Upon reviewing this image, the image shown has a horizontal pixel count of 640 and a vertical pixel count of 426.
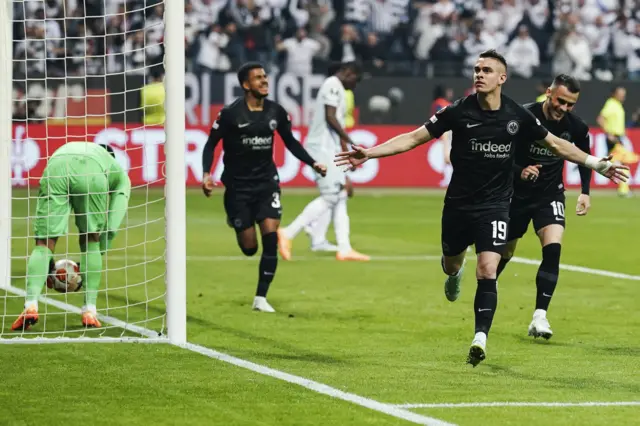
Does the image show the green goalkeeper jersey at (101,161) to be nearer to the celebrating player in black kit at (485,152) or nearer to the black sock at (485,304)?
the celebrating player in black kit at (485,152)

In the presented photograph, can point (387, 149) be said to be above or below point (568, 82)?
below

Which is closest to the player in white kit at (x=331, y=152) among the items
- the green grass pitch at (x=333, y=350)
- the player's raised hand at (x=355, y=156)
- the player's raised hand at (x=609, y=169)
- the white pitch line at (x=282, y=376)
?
the green grass pitch at (x=333, y=350)

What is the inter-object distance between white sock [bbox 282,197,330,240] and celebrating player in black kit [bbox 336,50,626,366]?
23.8 feet

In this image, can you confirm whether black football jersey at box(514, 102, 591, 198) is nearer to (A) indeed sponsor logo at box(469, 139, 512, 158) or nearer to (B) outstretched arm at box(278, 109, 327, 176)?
(A) indeed sponsor logo at box(469, 139, 512, 158)

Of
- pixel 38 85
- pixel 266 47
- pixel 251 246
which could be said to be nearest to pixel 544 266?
pixel 251 246

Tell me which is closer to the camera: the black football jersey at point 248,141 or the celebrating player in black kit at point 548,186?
the celebrating player in black kit at point 548,186

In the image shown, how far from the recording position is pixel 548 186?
36.6 feet

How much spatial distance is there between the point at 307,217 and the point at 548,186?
6303 mm

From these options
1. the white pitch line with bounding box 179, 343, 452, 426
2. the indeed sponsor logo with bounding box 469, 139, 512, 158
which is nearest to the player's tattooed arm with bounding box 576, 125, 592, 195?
the indeed sponsor logo with bounding box 469, 139, 512, 158

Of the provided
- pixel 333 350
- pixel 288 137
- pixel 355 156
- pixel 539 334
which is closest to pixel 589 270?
pixel 288 137

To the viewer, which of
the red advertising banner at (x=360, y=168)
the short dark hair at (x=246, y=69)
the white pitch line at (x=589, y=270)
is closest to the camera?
the short dark hair at (x=246, y=69)

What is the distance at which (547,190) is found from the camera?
11.1 m

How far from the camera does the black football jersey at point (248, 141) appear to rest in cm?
1259

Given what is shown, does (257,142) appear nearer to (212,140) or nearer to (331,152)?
(212,140)
